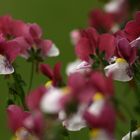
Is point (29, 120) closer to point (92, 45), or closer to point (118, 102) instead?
point (118, 102)

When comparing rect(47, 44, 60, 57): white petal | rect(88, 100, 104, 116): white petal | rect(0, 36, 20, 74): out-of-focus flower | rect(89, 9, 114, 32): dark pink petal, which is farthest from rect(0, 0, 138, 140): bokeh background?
rect(88, 100, 104, 116): white petal

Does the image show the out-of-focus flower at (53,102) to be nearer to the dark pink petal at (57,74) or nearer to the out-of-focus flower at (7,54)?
the dark pink petal at (57,74)

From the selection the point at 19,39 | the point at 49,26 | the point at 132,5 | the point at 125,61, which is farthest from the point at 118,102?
the point at 49,26

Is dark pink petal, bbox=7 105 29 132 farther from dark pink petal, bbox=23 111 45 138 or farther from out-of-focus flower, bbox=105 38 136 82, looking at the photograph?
out-of-focus flower, bbox=105 38 136 82

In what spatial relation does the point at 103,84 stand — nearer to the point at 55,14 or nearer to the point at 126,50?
the point at 126,50

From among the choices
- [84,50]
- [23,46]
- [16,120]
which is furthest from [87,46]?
[16,120]

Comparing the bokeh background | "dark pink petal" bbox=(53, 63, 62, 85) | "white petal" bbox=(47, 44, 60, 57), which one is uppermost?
"dark pink petal" bbox=(53, 63, 62, 85)

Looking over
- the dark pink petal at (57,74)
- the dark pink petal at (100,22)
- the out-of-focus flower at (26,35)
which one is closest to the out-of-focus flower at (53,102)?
the dark pink petal at (57,74)
